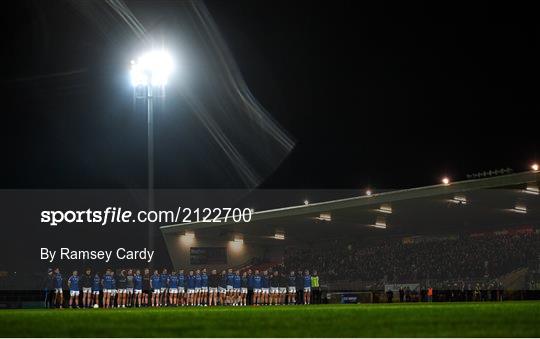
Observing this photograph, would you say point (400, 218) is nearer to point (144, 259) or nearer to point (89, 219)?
point (144, 259)

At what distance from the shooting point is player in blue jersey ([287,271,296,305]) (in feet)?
100

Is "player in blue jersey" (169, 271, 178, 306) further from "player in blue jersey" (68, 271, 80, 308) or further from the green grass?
the green grass

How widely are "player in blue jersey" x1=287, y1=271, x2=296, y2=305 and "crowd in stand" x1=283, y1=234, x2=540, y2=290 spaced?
7.78 meters

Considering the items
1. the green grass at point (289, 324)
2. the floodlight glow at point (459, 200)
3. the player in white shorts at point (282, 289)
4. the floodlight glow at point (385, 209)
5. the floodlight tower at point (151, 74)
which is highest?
the floodlight tower at point (151, 74)

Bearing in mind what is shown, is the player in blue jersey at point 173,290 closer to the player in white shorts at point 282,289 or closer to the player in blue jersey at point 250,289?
the player in blue jersey at point 250,289

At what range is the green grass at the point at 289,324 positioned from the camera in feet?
40.0

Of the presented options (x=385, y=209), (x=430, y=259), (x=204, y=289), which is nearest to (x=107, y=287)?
(x=204, y=289)

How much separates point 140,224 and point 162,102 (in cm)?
713

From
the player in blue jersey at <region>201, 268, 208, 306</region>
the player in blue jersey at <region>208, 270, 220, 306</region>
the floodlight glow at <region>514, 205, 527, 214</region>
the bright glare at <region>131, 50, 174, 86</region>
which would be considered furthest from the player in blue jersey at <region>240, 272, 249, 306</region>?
the floodlight glow at <region>514, 205, 527, 214</region>

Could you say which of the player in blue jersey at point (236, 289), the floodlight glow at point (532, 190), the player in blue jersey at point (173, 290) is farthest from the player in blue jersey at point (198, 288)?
the floodlight glow at point (532, 190)

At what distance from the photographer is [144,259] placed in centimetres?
3606

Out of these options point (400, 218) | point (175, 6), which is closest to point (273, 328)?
point (175, 6)

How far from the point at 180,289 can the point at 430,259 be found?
16427 mm

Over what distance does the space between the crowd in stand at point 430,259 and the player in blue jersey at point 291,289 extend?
778cm
